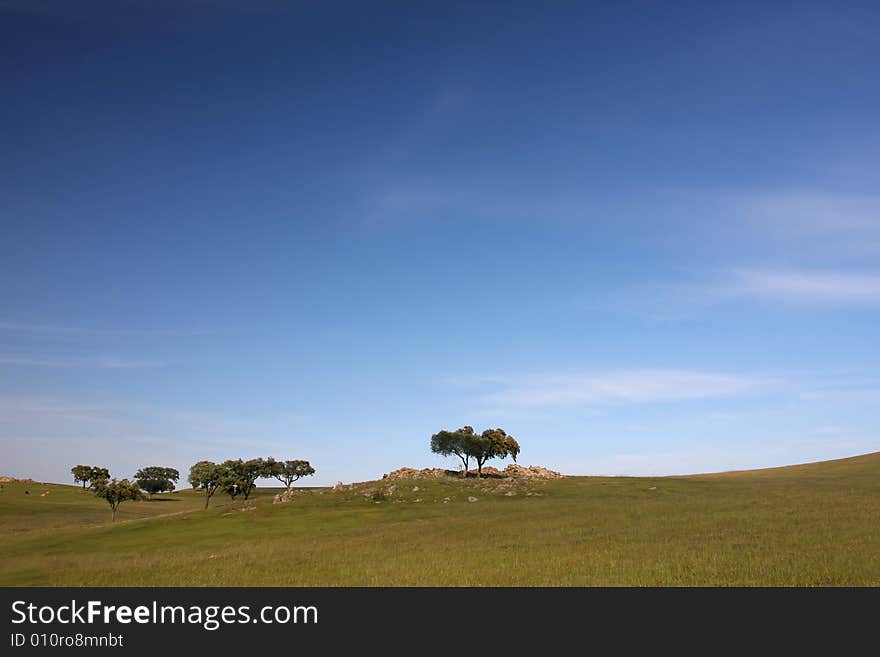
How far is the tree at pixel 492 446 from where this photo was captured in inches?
5418

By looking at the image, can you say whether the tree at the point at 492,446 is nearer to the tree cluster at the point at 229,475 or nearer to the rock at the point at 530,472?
the rock at the point at 530,472

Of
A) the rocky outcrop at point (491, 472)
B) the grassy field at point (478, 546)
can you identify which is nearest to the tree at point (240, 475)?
the rocky outcrop at point (491, 472)

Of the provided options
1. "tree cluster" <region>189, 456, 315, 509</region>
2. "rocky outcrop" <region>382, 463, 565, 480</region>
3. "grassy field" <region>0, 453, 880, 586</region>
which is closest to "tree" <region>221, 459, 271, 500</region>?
"tree cluster" <region>189, 456, 315, 509</region>

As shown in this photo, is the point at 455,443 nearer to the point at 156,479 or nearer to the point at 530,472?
the point at 530,472

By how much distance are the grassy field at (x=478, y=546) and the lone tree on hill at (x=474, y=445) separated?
56457mm

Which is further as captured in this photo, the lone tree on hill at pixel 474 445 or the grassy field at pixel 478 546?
the lone tree on hill at pixel 474 445

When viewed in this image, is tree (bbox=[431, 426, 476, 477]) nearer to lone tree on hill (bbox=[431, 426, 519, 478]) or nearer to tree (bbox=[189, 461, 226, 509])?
lone tree on hill (bbox=[431, 426, 519, 478])

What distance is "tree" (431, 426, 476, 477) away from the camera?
14200 cm

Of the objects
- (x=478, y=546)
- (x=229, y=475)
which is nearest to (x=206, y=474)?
(x=229, y=475)

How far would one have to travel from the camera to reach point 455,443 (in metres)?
143

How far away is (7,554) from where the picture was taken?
51.6 meters
